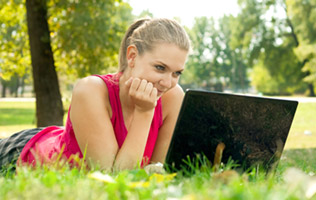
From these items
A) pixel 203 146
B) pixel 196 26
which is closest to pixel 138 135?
pixel 203 146

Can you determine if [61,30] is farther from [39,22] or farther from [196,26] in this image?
[196,26]

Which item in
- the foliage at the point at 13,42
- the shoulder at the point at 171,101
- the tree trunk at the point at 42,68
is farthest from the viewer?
the foliage at the point at 13,42

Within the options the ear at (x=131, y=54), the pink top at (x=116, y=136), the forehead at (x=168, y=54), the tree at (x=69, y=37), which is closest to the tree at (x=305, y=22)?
the tree at (x=69, y=37)

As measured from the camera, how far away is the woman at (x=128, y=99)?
273 centimetres

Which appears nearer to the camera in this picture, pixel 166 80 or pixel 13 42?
pixel 166 80

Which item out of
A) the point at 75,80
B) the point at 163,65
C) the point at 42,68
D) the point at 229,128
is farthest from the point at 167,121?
the point at 75,80

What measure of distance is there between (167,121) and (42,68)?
6887 millimetres

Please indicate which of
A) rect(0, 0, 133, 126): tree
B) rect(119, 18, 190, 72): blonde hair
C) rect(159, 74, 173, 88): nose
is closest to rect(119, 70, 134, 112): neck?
rect(119, 18, 190, 72): blonde hair

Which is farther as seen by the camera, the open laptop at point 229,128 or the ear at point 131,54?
the ear at point 131,54

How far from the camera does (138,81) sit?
8.99 ft

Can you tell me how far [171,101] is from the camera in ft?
11.6

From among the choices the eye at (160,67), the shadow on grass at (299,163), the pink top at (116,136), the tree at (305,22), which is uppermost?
the tree at (305,22)

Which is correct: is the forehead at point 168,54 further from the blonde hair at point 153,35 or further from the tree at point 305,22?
the tree at point 305,22

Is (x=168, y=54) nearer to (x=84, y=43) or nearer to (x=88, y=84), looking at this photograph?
(x=88, y=84)
